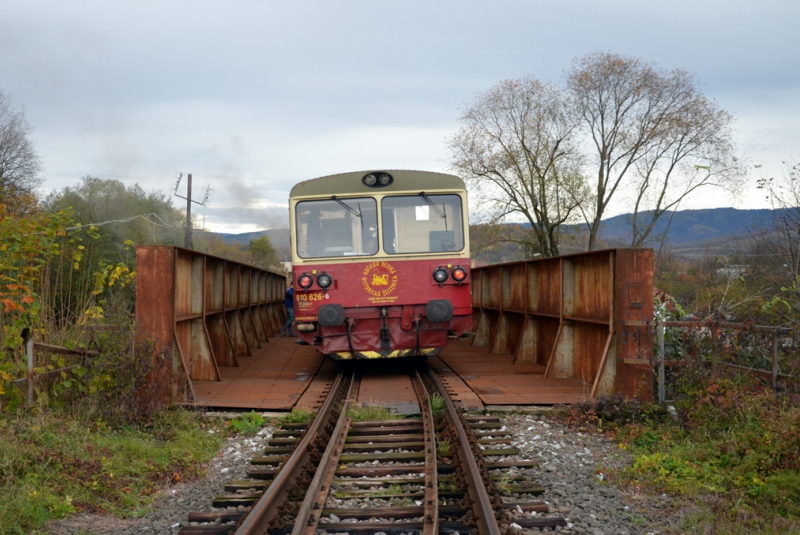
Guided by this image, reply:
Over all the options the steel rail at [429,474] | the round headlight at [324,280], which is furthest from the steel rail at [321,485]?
the round headlight at [324,280]

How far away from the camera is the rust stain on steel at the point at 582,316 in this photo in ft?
25.7

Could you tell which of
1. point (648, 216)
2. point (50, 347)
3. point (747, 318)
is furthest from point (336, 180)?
point (648, 216)

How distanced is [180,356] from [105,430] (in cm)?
152

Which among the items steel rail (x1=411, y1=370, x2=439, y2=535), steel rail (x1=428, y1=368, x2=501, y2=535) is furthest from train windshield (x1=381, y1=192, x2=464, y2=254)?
steel rail (x1=428, y1=368, x2=501, y2=535)

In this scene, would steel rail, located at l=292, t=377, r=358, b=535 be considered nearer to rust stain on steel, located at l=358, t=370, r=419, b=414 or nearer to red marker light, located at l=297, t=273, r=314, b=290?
rust stain on steel, located at l=358, t=370, r=419, b=414

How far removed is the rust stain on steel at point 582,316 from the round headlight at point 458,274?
1.44 meters

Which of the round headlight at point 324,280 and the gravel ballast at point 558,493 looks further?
the round headlight at point 324,280

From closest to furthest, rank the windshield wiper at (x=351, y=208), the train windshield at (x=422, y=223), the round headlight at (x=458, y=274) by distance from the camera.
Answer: the round headlight at (x=458, y=274), the train windshield at (x=422, y=223), the windshield wiper at (x=351, y=208)

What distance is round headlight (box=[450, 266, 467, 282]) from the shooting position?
33.6ft

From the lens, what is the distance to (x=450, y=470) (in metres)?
5.54

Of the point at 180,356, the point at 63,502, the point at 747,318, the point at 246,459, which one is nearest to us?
the point at 63,502

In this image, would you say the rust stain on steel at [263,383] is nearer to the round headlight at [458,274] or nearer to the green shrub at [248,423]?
the green shrub at [248,423]

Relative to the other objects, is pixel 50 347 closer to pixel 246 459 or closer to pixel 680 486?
pixel 246 459

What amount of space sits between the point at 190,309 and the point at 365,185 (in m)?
3.16
